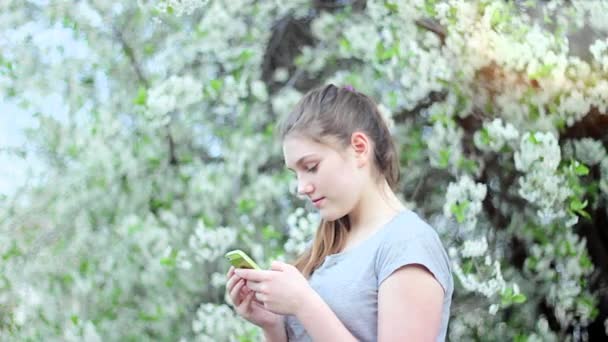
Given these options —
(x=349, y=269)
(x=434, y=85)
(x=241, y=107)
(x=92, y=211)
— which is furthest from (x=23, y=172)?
(x=349, y=269)

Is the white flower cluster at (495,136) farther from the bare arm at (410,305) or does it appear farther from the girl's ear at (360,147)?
the bare arm at (410,305)

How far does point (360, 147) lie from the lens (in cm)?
164

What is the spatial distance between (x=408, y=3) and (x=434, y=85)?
0.27 metres

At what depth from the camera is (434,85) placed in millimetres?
3064

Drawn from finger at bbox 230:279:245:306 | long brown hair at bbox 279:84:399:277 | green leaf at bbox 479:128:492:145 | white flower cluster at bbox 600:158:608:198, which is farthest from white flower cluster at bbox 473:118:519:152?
finger at bbox 230:279:245:306

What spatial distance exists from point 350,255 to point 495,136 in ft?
5.20

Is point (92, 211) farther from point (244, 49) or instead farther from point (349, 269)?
point (349, 269)

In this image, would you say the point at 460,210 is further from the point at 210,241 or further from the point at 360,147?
the point at 360,147

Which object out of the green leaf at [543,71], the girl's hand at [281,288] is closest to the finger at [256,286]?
the girl's hand at [281,288]

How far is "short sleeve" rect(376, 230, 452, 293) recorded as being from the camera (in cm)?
148

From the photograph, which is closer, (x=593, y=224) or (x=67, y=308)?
(x=67, y=308)

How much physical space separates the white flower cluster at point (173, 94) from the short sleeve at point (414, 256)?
1.55m

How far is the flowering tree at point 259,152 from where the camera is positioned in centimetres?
299

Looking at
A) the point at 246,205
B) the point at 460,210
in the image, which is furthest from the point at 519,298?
the point at 246,205
